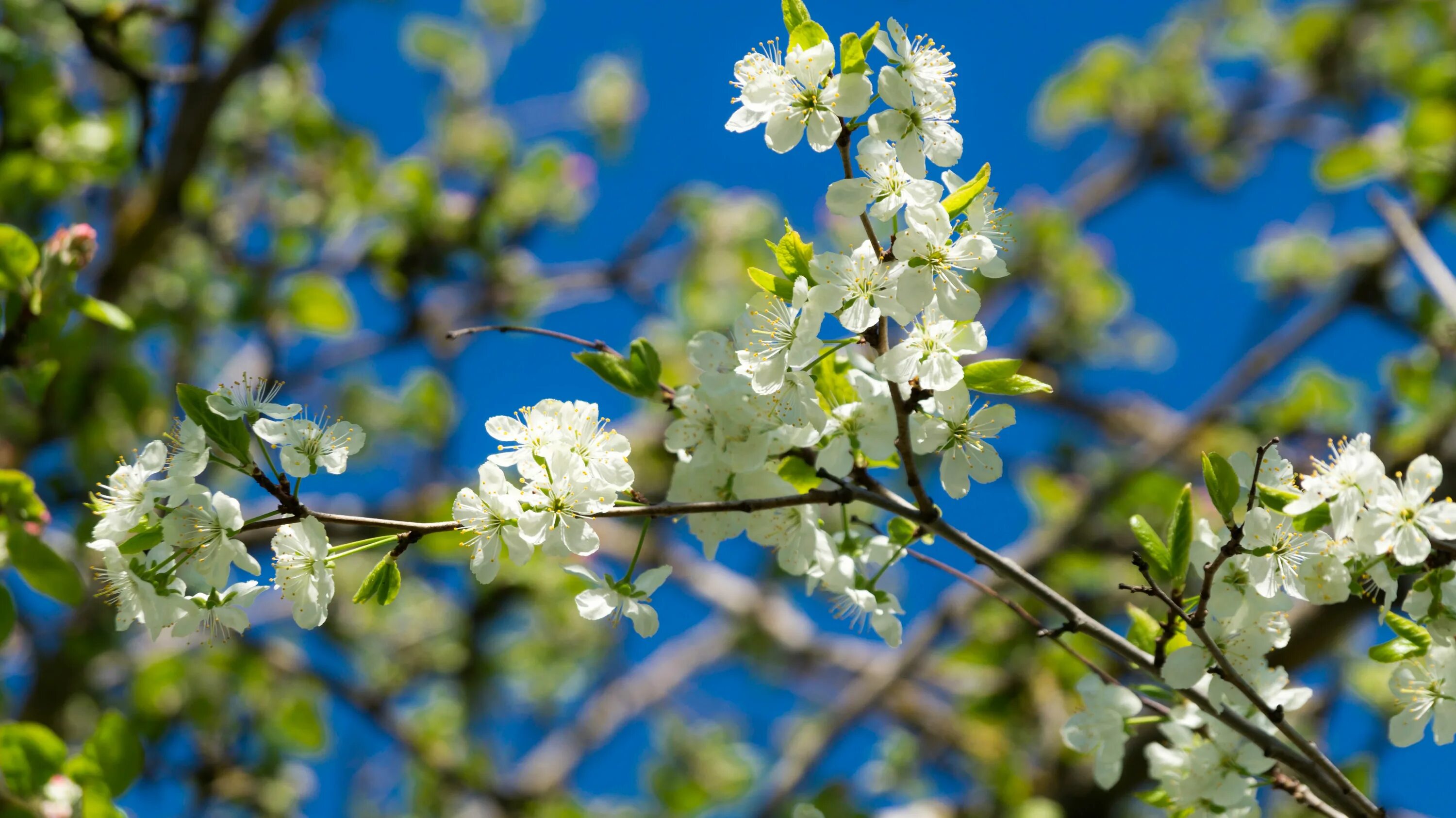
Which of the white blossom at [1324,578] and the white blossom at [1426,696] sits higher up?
the white blossom at [1426,696]

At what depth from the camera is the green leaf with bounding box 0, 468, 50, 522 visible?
1.41 metres

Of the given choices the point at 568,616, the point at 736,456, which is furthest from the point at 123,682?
the point at 736,456

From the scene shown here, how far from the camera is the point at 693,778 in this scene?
450cm

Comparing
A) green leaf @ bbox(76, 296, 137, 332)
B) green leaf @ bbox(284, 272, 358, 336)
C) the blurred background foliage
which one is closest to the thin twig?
the blurred background foliage

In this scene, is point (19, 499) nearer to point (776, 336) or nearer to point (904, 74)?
point (776, 336)

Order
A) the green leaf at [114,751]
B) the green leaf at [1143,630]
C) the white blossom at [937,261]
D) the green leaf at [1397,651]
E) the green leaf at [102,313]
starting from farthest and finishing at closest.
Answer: the green leaf at [102,313]
the green leaf at [114,751]
the green leaf at [1143,630]
the green leaf at [1397,651]
the white blossom at [937,261]

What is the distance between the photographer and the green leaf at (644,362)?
1251mm

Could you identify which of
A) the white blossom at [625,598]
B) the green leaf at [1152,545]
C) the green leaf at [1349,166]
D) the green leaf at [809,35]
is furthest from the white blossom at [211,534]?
the green leaf at [1349,166]

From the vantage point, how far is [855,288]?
3.58 feet

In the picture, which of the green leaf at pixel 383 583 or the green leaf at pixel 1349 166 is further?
the green leaf at pixel 1349 166

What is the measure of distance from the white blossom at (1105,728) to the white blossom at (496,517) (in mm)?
768

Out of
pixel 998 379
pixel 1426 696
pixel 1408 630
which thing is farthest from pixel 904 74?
pixel 1426 696

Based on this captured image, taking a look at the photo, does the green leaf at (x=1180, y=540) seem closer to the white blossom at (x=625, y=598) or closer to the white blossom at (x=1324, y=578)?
the white blossom at (x=1324, y=578)

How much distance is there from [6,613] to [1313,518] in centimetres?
171
